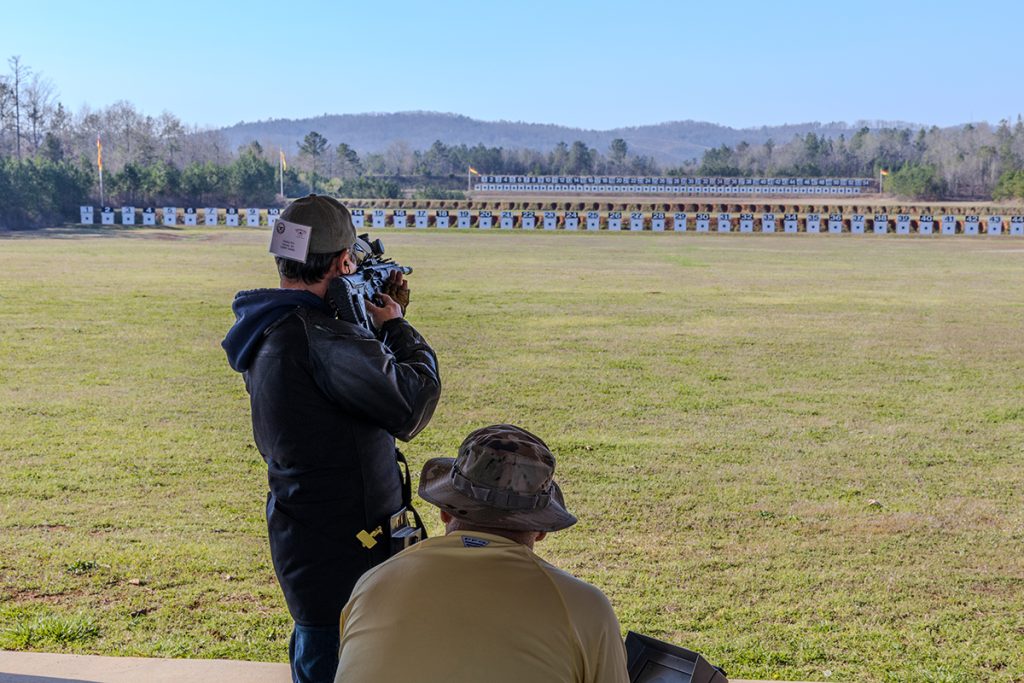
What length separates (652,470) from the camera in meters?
8.22

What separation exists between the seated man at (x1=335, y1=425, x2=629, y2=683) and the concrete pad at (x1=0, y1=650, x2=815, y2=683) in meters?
1.92

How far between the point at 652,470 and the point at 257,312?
549 centimetres

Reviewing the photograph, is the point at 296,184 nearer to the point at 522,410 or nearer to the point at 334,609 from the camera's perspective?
the point at 522,410

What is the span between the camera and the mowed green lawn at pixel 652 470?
515 centimetres

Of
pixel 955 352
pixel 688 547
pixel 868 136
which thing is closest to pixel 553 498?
pixel 688 547

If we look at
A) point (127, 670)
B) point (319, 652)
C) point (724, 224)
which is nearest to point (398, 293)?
point (319, 652)

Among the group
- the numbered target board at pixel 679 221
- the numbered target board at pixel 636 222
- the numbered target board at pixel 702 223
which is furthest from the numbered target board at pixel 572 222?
the numbered target board at pixel 702 223

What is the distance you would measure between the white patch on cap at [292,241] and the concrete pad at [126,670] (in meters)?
1.66

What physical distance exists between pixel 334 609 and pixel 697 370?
997 cm

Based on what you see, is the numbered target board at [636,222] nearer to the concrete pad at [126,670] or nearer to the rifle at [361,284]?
the concrete pad at [126,670]

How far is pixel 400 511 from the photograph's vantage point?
3.17 metres

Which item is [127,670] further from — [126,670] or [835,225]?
[835,225]

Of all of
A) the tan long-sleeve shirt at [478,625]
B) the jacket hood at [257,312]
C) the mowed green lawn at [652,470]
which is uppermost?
the jacket hood at [257,312]

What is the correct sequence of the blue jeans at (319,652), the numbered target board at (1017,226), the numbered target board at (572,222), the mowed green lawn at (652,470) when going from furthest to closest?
the numbered target board at (572,222)
the numbered target board at (1017,226)
the mowed green lawn at (652,470)
the blue jeans at (319,652)
